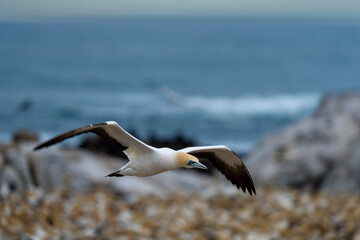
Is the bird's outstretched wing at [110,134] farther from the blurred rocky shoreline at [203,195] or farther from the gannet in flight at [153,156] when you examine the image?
the blurred rocky shoreline at [203,195]

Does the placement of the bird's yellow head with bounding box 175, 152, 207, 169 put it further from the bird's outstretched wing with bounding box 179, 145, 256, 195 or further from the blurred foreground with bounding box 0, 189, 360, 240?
the blurred foreground with bounding box 0, 189, 360, 240

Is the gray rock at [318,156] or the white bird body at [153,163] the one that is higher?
the gray rock at [318,156]

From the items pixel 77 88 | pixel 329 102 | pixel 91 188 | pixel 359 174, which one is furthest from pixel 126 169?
pixel 77 88

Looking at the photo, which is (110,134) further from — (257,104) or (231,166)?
(257,104)

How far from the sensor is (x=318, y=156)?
43.7 feet

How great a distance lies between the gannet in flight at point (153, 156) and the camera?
9.95 feet

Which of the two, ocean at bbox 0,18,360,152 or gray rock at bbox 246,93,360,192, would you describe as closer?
gray rock at bbox 246,93,360,192

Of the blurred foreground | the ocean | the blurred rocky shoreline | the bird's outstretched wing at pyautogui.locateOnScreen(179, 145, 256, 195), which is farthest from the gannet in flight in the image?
the ocean

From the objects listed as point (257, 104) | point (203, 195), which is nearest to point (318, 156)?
point (203, 195)

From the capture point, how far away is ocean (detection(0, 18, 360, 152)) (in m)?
34.5

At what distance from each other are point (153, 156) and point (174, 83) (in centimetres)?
5024

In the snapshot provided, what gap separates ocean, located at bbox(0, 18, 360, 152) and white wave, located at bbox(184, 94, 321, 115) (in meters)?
0.06

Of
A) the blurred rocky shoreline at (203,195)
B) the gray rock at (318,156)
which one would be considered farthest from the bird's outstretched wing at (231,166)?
the gray rock at (318,156)

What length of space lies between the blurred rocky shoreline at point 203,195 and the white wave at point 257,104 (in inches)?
904
